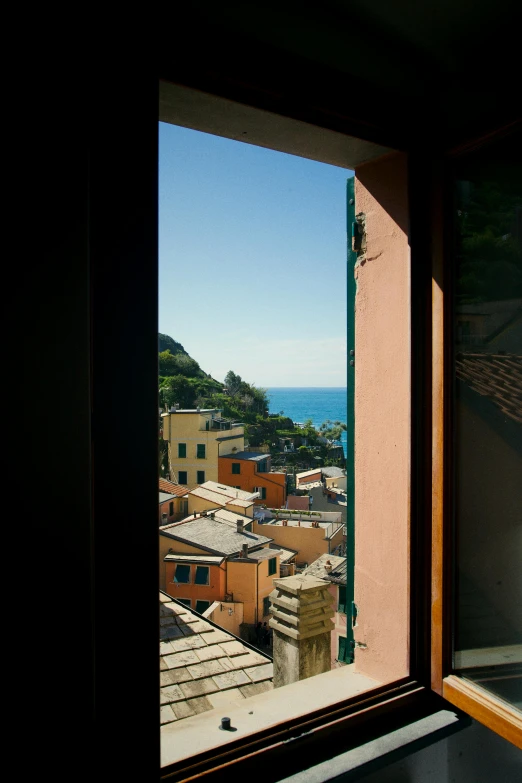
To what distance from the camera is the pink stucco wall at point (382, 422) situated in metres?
1.32

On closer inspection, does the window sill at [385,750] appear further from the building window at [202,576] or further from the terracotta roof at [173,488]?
the building window at [202,576]

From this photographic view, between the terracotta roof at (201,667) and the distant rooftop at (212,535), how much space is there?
1.68m

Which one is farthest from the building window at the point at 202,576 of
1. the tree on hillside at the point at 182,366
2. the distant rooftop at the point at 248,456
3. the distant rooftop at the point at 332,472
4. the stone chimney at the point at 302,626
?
the stone chimney at the point at 302,626

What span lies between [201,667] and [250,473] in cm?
523

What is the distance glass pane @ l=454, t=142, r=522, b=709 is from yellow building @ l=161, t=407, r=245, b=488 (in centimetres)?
454

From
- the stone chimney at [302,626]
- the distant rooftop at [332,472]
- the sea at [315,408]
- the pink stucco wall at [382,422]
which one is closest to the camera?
the pink stucco wall at [382,422]

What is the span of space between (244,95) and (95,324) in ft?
1.91

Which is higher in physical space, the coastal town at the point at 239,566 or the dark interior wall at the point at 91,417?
the dark interior wall at the point at 91,417

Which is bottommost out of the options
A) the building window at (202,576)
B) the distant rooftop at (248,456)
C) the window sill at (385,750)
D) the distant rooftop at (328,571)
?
Result: the building window at (202,576)

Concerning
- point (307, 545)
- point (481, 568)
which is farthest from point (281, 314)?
point (481, 568)

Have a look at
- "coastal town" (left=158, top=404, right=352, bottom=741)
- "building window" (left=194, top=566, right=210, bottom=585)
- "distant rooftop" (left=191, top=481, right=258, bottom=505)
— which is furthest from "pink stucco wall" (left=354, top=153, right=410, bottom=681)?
"building window" (left=194, top=566, right=210, bottom=585)

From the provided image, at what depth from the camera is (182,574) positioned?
7.16 m

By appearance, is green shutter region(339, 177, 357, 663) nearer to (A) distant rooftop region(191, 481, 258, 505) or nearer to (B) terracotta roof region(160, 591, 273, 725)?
(B) terracotta roof region(160, 591, 273, 725)

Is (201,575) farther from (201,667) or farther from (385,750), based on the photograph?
(385,750)
